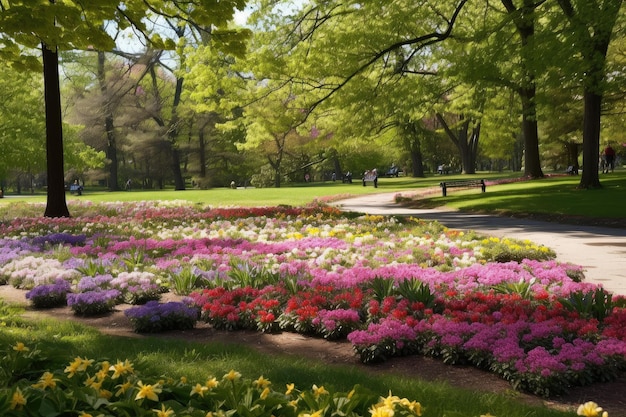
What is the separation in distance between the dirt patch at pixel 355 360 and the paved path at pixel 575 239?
3.19 m

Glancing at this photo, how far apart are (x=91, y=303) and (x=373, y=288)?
3212 millimetres

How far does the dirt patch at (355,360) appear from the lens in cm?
376

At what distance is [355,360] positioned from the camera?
467cm

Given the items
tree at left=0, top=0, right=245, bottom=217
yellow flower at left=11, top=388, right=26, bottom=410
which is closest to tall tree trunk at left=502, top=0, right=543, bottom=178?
tree at left=0, top=0, right=245, bottom=217

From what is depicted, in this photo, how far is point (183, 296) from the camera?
6832 millimetres

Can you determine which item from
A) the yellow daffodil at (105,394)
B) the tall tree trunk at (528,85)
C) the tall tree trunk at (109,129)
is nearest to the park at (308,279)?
→ the yellow daffodil at (105,394)

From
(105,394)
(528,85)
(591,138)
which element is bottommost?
(105,394)

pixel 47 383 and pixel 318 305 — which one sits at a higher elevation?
pixel 47 383

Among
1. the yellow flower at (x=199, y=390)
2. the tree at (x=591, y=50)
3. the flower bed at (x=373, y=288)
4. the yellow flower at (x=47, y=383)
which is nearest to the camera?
the yellow flower at (x=199, y=390)

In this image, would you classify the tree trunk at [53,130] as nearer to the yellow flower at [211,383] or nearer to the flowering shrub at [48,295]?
the flowering shrub at [48,295]

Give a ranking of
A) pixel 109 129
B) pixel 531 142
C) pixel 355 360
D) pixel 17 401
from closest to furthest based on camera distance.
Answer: pixel 17 401
pixel 355 360
pixel 531 142
pixel 109 129

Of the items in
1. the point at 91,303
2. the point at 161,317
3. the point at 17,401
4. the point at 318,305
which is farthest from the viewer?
the point at 91,303

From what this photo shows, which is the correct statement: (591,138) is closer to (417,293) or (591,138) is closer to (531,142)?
(531,142)

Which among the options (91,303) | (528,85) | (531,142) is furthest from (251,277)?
(531,142)
